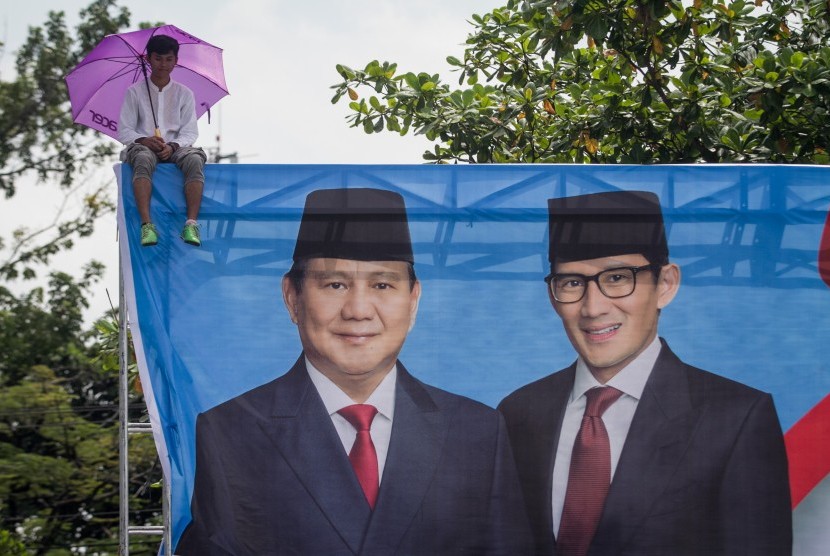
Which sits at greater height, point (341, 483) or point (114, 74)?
point (114, 74)

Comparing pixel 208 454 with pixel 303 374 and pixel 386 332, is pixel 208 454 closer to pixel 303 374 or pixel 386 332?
pixel 303 374

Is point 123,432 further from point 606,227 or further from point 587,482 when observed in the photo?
point 606,227

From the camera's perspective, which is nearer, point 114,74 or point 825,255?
point 825,255

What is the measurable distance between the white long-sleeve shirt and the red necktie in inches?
59.2

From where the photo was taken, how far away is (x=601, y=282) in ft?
17.7

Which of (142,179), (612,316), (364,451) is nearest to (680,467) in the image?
(612,316)

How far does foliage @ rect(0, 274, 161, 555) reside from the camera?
56.4ft

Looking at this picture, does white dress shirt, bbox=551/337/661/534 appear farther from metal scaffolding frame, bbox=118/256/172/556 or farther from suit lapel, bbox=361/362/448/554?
metal scaffolding frame, bbox=118/256/172/556

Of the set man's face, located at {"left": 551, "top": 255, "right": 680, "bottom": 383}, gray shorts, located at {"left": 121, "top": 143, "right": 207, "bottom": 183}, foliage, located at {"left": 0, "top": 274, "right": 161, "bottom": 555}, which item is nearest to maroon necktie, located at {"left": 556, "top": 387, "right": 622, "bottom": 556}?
man's face, located at {"left": 551, "top": 255, "right": 680, "bottom": 383}

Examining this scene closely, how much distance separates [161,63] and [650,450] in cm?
295

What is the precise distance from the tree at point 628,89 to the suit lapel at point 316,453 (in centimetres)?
276

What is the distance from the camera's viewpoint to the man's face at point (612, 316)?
5.36 metres

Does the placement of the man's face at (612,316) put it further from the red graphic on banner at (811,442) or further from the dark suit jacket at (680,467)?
the red graphic on banner at (811,442)

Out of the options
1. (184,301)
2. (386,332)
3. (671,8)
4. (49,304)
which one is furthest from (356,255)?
(49,304)
